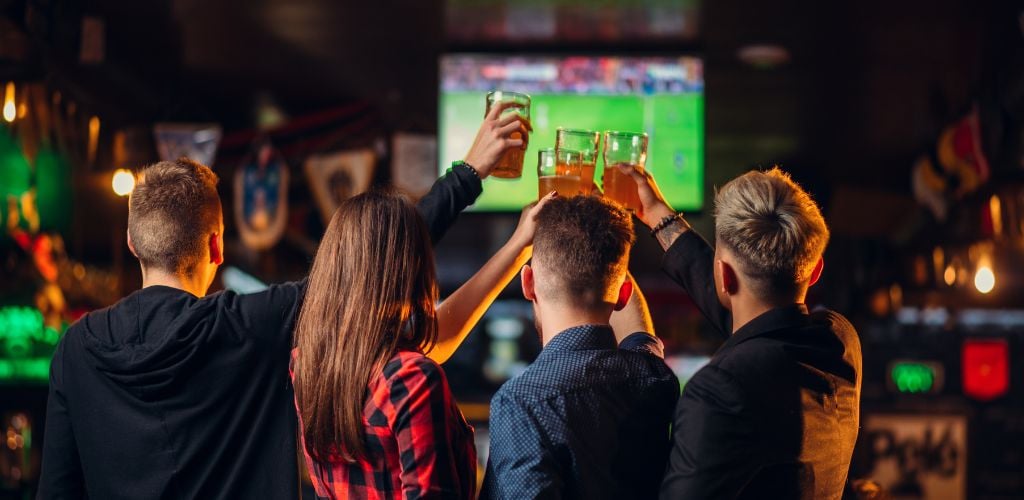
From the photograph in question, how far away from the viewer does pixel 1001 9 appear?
15.0 feet

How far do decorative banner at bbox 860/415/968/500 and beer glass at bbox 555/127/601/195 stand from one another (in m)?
7.64

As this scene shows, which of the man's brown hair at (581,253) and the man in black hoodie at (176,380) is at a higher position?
the man's brown hair at (581,253)

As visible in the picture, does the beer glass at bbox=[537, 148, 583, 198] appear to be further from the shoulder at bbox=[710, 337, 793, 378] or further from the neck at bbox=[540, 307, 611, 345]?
the shoulder at bbox=[710, 337, 793, 378]

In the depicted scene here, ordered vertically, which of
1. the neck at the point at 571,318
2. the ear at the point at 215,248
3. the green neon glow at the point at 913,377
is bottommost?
the green neon glow at the point at 913,377

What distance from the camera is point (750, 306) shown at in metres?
2.23

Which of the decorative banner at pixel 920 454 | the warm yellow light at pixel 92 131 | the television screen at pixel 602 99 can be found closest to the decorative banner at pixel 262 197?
the warm yellow light at pixel 92 131

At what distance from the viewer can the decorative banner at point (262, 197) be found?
5984 mm

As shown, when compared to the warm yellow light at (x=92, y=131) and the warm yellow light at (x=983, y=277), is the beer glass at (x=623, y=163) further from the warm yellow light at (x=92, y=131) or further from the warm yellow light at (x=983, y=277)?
the warm yellow light at (x=983, y=277)

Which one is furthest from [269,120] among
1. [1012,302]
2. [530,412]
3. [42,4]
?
[1012,302]

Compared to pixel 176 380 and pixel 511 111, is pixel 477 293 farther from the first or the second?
pixel 176 380

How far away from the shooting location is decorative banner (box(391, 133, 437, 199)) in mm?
5836

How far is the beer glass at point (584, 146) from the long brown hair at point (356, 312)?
1.52ft

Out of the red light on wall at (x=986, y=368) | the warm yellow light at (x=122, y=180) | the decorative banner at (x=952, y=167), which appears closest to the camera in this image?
the decorative banner at (x=952, y=167)

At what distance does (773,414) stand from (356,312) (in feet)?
2.62
